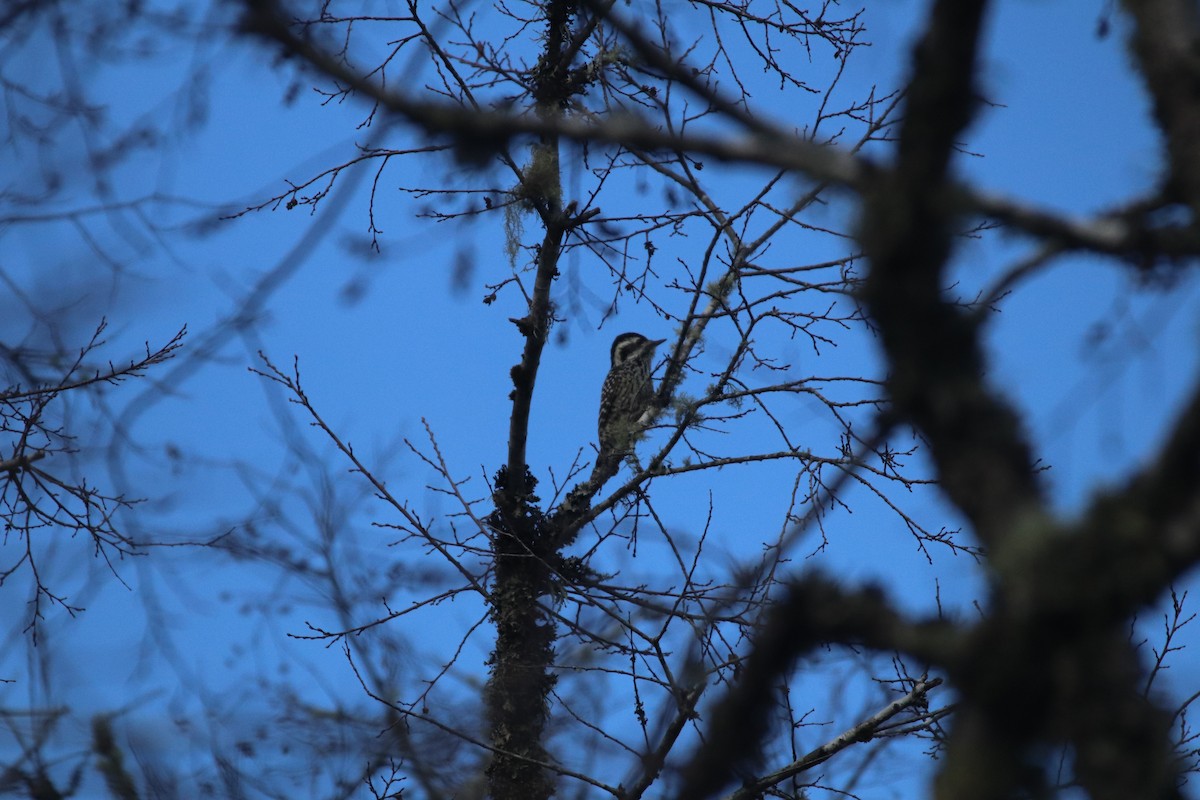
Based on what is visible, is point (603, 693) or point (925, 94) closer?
point (925, 94)

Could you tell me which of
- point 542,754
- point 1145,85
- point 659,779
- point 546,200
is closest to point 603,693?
point 542,754

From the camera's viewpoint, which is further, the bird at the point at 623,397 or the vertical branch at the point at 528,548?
the bird at the point at 623,397

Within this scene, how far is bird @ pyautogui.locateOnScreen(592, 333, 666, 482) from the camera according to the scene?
6641mm

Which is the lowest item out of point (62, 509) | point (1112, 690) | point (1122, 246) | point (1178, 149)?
point (1112, 690)

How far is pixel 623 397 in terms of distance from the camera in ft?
30.2

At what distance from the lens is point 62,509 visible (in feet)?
15.0

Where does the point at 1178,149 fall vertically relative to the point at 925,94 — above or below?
above

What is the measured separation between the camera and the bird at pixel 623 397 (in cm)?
664

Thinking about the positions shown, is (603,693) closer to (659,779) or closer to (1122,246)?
(659,779)

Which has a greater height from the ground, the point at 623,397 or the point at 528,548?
the point at 623,397

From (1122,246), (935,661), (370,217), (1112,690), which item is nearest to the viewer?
(1112,690)

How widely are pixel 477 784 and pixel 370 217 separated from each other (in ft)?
10.5

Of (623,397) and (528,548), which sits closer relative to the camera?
(528,548)

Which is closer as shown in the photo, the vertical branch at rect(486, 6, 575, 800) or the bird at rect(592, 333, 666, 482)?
the vertical branch at rect(486, 6, 575, 800)
